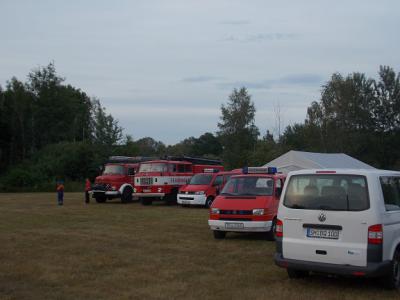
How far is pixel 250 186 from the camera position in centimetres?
1389

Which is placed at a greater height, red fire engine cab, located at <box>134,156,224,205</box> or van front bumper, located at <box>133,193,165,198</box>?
red fire engine cab, located at <box>134,156,224,205</box>

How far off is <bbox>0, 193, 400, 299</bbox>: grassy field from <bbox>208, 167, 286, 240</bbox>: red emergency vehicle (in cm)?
41

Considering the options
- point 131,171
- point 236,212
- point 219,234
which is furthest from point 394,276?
point 131,171

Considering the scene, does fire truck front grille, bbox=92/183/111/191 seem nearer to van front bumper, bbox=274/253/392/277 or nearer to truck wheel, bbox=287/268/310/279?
truck wheel, bbox=287/268/310/279

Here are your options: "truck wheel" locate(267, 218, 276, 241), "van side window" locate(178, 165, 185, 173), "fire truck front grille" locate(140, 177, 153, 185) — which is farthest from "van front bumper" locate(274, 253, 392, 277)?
"van side window" locate(178, 165, 185, 173)

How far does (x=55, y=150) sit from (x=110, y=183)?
29963 millimetres

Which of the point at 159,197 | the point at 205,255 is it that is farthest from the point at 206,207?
the point at 205,255

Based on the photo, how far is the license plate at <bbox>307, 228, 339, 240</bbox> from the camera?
770 centimetres

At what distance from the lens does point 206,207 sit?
24297mm

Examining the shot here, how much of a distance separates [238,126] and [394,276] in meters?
68.2

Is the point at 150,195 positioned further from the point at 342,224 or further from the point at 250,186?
the point at 342,224

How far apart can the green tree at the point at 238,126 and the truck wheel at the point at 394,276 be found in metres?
66.3

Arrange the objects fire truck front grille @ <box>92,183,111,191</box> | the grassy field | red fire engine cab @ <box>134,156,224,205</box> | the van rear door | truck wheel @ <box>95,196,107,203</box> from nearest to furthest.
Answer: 1. the van rear door
2. the grassy field
3. red fire engine cab @ <box>134,156,224,205</box>
4. fire truck front grille @ <box>92,183,111,191</box>
5. truck wheel @ <box>95,196,107,203</box>

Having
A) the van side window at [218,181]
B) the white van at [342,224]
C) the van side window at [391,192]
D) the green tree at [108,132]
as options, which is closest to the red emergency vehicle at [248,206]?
the white van at [342,224]
